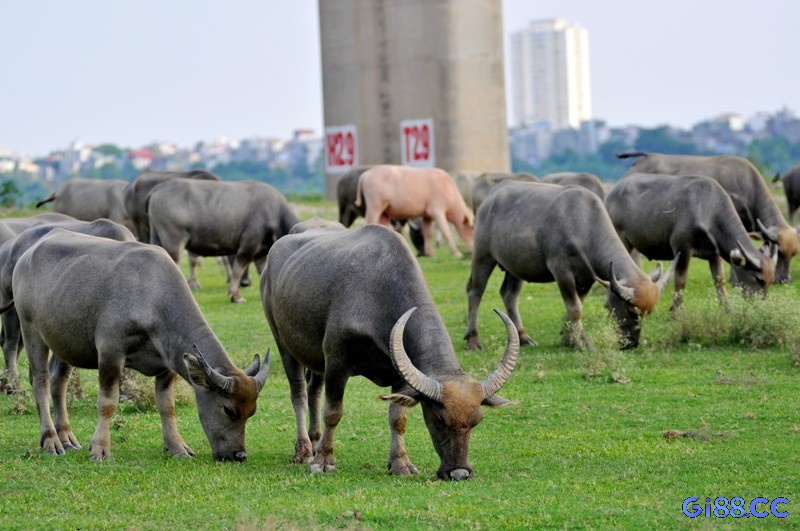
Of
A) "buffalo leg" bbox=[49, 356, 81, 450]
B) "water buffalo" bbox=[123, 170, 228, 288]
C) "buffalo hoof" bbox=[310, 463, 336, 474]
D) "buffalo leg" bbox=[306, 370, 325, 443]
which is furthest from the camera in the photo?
"water buffalo" bbox=[123, 170, 228, 288]

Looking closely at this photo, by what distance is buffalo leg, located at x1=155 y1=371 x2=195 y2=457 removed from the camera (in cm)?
1057

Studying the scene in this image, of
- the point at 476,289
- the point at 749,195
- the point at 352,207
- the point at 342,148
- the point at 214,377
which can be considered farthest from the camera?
the point at 342,148

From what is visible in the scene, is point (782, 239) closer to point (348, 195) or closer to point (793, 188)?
point (793, 188)

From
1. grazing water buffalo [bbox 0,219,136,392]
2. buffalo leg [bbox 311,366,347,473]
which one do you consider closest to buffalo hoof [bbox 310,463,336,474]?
buffalo leg [bbox 311,366,347,473]

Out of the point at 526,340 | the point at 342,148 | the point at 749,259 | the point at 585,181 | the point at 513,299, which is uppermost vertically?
the point at 342,148

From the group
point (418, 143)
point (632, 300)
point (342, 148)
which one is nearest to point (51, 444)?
point (632, 300)

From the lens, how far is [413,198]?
27.8m

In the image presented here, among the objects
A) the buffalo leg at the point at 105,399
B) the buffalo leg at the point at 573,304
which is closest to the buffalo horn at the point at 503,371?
the buffalo leg at the point at 105,399

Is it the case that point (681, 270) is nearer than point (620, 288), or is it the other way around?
point (620, 288)

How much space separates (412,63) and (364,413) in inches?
1371

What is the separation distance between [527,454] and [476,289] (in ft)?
20.6

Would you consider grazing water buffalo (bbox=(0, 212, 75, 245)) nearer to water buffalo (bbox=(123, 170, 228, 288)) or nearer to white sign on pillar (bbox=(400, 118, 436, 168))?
water buffalo (bbox=(123, 170, 228, 288))

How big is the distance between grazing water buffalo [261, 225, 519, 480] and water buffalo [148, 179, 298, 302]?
416 inches

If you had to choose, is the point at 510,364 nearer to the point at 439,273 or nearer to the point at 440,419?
the point at 440,419
